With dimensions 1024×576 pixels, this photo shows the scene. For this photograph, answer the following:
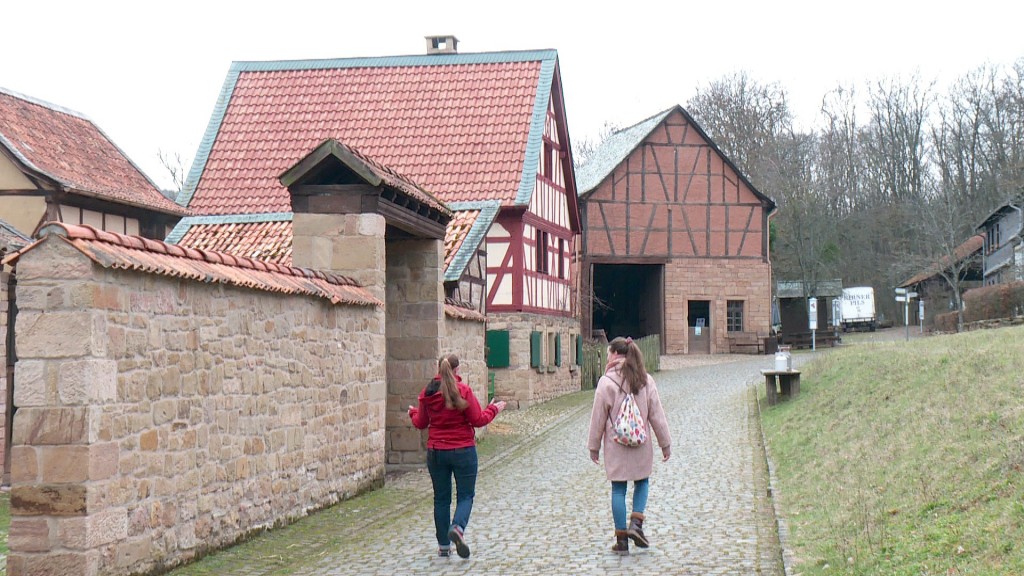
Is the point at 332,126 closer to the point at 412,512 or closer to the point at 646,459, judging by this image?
the point at 412,512

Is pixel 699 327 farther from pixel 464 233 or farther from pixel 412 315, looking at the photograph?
Answer: pixel 412 315

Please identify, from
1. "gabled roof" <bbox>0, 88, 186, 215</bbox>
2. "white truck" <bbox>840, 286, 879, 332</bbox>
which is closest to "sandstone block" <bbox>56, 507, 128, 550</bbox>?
"gabled roof" <bbox>0, 88, 186, 215</bbox>

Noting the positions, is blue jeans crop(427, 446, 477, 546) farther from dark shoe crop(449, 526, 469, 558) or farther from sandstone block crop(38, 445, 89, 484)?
sandstone block crop(38, 445, 89, 484)

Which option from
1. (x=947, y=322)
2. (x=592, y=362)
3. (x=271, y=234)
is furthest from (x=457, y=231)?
(x=947, y=322)

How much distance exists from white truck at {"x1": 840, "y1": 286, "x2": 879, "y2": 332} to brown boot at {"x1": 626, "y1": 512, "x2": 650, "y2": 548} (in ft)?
180

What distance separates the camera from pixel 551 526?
10.6 metres

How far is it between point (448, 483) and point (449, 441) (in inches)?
12.7

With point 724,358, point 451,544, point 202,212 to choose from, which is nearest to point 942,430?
point 451,544

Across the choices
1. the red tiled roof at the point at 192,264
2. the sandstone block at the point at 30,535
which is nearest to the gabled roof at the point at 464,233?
the red tiled roof at the point at 192,264

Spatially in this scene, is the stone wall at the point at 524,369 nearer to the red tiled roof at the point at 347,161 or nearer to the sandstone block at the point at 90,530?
the red tiled roof at the point at 347,161

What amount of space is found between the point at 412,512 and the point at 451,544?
2.39 meters

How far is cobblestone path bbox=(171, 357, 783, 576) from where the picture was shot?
865cm

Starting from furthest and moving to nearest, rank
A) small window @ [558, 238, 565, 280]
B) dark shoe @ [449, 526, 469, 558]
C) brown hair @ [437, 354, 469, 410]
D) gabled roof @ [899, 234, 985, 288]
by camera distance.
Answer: gabled roof @ [899, 234, 985, 288] < small window @ [558, 238, 565, 280] < brown hair @ [437, 354, 469, 410] < dark shoe @ [449, 526, 469, 558]

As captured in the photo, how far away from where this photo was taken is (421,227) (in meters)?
14.7
